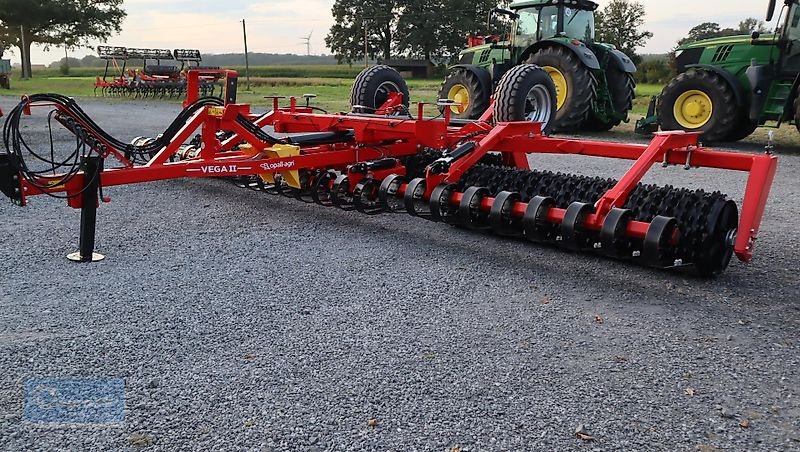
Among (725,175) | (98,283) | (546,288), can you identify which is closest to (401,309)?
(546,288)

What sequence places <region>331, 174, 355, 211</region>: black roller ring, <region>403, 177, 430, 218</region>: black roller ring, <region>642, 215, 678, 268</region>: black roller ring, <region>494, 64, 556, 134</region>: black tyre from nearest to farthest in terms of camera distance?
1. <region>642, 215, 678, 268</region>: black roller ring
2. <region>403, 177, 430, 218</region>: black roller ring
3. <region>331, 174, 355, 211</region>: black roller ring
4. <region>494, 64, 556, 134</region>: black tyre

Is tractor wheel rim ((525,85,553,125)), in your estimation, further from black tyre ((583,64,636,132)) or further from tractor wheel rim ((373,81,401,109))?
black tyre ((583,64,636,132))

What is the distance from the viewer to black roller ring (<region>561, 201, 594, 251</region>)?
163 inches

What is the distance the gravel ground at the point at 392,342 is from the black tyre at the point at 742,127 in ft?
20.0

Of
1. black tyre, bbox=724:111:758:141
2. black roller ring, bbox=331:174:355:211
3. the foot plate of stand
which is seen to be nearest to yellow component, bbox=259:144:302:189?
black roller ring, bbox=331:174:355:211

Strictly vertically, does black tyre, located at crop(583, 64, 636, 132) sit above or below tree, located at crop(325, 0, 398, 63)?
below

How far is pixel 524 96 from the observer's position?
7062 millimetres

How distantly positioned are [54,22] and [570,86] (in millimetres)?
41081

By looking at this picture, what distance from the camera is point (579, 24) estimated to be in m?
12.5

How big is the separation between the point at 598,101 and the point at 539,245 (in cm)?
800

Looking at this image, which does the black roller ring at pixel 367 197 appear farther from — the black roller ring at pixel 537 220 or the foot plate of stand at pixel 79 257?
the foot plate of stand at pixel 79 257

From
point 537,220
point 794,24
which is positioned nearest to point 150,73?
point 794,24

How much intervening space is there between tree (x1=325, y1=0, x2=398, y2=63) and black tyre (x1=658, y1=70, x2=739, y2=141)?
4548cm

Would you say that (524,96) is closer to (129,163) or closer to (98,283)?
(129,163)
